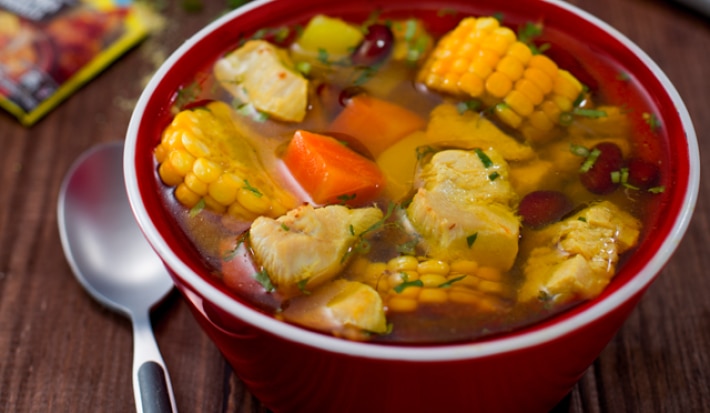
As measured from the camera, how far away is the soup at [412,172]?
108 centimetres

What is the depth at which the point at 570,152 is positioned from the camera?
1294 millimetres

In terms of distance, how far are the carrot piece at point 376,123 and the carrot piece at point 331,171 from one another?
6cm

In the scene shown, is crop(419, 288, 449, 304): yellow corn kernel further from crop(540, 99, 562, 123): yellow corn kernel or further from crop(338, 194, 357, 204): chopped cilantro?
crop(540, 99, 562, 123): yellow corn kernel

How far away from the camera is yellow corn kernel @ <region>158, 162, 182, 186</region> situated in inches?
47.9

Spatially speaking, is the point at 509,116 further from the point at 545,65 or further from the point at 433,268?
the point at 433,268

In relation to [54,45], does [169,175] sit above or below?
above

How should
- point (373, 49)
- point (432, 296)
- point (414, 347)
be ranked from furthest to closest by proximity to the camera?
point (373, 49) → point (432, 296) → point (414, 347)

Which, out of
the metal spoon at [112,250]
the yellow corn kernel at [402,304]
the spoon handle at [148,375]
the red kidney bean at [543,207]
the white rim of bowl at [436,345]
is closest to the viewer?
the white rim of bowl at [436,345]

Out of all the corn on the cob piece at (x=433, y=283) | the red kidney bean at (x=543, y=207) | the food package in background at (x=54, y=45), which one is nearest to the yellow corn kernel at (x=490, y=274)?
the corn on the cob piece at (x=433, y=283)

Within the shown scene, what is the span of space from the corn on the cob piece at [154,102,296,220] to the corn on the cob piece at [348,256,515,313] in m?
0.19

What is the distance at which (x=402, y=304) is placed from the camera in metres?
1.06

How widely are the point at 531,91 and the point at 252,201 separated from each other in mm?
517

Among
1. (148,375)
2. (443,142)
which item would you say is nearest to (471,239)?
(443,142)

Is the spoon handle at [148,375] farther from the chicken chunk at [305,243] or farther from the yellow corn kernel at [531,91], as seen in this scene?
the yellow corn kernel at [531,91]
